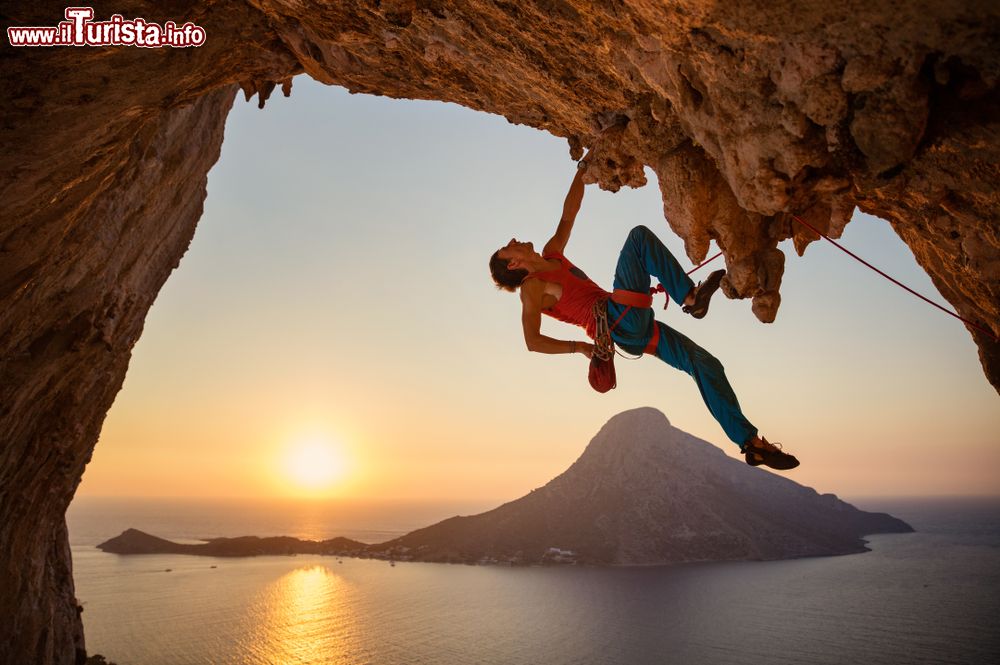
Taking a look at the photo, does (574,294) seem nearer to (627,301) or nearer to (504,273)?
(627,301)

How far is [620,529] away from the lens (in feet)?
248

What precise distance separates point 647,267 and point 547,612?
5490 cm

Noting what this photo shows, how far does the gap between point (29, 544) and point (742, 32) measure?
38.7 ft

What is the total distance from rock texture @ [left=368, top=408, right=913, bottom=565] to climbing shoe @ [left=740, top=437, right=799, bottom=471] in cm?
7511

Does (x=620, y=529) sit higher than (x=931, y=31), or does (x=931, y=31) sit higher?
(x=931, y=31)

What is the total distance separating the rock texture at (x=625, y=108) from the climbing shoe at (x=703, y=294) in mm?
Answer: 223

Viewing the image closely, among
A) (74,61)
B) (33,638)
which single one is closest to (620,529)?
(33,638)

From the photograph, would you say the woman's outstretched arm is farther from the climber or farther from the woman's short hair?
the woman's short hair

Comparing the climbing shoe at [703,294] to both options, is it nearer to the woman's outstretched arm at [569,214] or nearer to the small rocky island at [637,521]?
the woman's outstretched arm at [569,214]

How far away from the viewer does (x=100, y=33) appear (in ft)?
13.0

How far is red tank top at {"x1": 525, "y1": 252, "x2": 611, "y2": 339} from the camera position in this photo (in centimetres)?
430

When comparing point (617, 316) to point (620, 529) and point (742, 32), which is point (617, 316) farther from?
point (620, 529)

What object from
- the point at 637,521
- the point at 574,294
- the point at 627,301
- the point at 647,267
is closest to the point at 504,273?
the point at 574,294

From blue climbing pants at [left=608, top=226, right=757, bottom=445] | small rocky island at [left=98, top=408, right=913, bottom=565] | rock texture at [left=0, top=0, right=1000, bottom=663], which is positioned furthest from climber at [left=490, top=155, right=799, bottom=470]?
small rocky island at [left=98, top=408, right=913, bottom=565]
